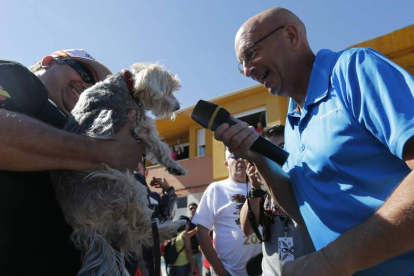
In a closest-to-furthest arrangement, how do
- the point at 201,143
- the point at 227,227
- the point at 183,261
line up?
the point at 227,227, the point at 183,261, the point at 201,143

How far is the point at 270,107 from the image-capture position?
1862 centimetres

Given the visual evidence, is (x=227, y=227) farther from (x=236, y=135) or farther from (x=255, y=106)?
(x=255, y=106)

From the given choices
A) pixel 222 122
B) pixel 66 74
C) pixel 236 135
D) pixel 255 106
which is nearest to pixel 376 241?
pixel 236 135

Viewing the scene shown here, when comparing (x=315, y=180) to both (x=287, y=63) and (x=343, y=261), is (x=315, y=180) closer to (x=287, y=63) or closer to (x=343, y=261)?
(x=343, y=261)

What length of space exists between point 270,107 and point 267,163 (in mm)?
17014

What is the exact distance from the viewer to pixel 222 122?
6.51 feet

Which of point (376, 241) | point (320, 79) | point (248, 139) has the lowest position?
point (376, 241)

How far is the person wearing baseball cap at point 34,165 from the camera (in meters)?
1.56

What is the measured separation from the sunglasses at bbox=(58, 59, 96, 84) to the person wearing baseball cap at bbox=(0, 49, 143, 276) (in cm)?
85

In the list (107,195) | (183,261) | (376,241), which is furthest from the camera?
(183,261)

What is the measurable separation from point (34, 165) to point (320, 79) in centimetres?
152

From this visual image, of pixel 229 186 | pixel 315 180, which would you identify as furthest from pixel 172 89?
pixel 315 180

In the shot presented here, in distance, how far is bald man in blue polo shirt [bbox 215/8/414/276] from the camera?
3.71 feet

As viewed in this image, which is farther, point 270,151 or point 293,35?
point 293,35
